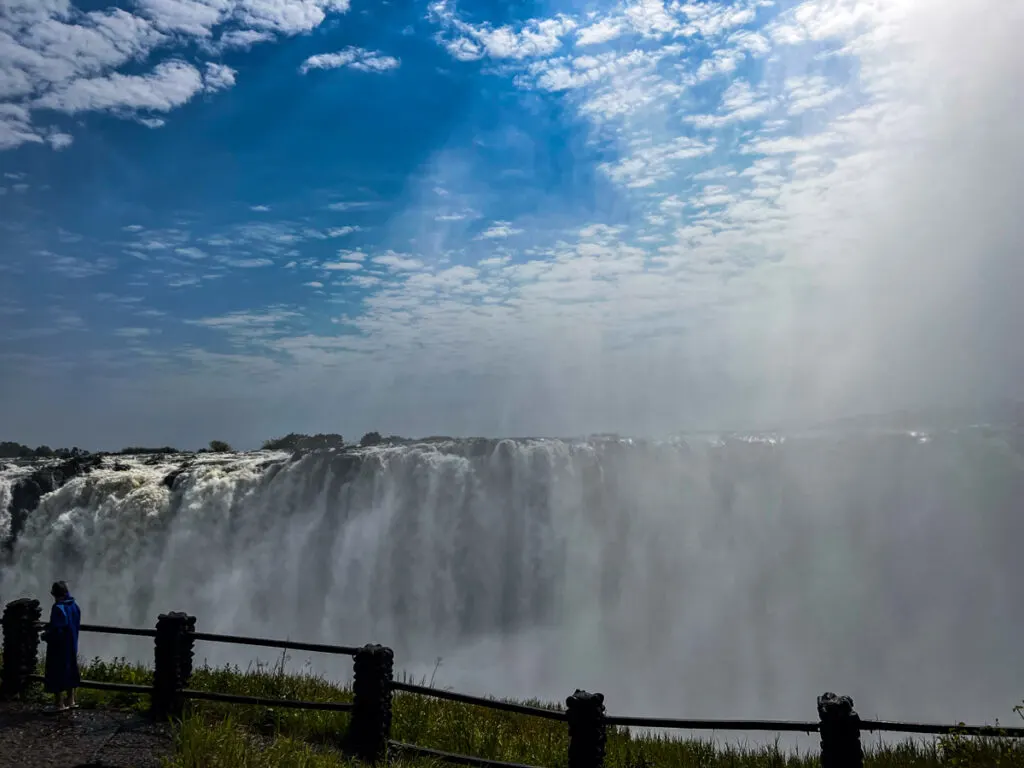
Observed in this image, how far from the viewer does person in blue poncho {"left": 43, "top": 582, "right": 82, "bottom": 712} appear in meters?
7.55

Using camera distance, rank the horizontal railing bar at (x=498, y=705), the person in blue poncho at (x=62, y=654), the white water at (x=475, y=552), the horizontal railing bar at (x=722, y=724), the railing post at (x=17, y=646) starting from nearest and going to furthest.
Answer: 1. the horizontal railing bar at (x=722, y=724)
2. the horizontal railing bar at (x=498, y=705)
3. the person in blue poncho at (x=62, y=654)
4. the railing post at (x=17, y=646)
5. the white water at (x=475, y=552)

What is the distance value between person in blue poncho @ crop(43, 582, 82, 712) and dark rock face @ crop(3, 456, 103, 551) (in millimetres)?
22677

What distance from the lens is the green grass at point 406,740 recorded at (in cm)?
584

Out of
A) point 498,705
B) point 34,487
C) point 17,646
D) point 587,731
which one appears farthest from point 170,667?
point 34,487

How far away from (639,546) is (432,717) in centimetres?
1639

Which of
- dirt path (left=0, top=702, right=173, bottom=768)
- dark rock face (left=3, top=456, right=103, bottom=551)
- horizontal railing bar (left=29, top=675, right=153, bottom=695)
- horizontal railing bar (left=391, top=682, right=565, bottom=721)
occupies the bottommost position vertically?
dirt path (left=0, top=702, right=173, bottom=768)

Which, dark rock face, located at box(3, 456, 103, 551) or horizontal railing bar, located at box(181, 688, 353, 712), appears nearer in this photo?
horizontal railing bar, located at box(181, 688, 353, 712)

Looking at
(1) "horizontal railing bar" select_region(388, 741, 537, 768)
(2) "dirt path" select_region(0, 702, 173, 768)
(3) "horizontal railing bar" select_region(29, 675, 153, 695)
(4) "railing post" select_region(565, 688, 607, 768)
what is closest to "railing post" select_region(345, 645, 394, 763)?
(1) "horizontal railing bar" select_region(388, 741, 537, 768)

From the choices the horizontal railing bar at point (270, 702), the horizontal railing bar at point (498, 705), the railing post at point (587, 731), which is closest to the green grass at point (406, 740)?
the horizontal railing bar at point (270, 702)

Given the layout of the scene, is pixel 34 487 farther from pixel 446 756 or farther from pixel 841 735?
pixel 841 735

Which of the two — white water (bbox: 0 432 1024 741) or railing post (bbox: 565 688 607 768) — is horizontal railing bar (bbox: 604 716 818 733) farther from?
white water (bbox: 0 432 1024 741)

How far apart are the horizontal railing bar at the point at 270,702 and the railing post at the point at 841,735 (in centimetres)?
438

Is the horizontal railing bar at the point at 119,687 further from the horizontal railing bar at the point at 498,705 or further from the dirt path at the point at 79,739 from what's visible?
the horizontal railing bar at the point at 498,705

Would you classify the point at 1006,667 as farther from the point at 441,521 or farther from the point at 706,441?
the point at 441,521
